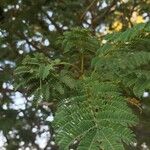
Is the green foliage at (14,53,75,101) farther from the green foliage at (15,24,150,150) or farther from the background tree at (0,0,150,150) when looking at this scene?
the background tree at (0,0,150,150)

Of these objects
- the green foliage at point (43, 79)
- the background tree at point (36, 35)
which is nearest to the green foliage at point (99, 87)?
the green foliage at point (43, 79)

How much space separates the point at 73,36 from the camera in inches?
113

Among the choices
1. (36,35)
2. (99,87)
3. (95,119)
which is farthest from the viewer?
(36,35)

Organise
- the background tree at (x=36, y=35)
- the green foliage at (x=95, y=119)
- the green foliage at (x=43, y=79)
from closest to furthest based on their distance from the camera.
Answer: the green foliage at (x=95, y=119)
the green foliage at (x=43, y=79)
the background tree at (x=36, y=35)

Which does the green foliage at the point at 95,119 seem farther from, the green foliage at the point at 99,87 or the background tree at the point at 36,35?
the background tree at the point at 36,35

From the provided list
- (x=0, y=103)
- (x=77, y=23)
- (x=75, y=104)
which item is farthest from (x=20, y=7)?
(x=75, y=104)

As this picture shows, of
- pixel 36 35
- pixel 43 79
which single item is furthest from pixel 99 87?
pixel 36 35

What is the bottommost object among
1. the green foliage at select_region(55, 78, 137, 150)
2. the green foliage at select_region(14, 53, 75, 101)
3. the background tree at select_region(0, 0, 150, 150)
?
the green foliage at select_region(55, 78, 137, 150)

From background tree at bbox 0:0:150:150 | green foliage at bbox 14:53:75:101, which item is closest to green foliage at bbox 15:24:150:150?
green foliage at bbox 14:53:75:101

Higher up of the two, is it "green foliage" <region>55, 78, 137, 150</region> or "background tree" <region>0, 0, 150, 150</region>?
"background tree" <region>0, 0, 150, 150</region>

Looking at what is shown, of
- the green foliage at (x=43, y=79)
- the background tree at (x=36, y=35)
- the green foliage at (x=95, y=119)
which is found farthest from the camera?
the background tree at (x=36, y=35)

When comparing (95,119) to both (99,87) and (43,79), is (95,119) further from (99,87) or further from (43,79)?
(43,79)

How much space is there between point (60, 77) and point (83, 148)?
78cm

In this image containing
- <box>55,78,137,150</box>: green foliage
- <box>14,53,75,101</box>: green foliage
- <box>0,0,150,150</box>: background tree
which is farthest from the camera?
<box>0,0,150,150</box>: background tree
